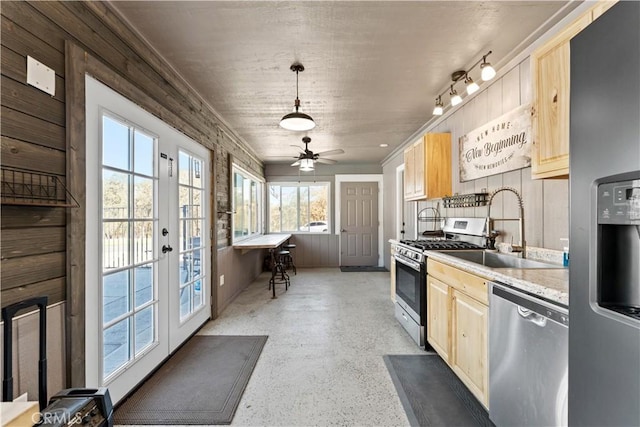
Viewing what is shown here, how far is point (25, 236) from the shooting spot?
1.24 metres

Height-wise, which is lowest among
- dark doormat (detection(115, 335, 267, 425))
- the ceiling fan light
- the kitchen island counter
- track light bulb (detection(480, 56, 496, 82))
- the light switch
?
dark doormat (detection(115, 335, 267, 425))

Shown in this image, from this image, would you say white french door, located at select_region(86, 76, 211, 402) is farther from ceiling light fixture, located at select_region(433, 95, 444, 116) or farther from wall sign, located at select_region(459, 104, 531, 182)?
wall sign, located at select_region(459, 104, 531, 182)

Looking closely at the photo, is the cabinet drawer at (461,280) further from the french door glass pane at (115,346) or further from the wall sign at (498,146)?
the french door glass pane at (115,346)

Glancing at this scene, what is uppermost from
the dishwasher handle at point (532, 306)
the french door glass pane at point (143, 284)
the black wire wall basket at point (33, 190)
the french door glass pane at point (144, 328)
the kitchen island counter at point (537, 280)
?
the black wire wall basket at point (33, 190)

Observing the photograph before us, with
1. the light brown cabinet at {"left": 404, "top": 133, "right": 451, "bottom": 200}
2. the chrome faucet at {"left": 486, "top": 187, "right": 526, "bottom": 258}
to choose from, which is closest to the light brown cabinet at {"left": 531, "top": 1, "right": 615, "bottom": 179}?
the chrome faucet at {"left": 486, "top": 187, "right": 526, "bottom": 258}

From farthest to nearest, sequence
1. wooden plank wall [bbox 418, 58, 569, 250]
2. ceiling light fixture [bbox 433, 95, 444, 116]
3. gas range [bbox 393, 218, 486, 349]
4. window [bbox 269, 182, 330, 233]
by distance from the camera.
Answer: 1. window [bbox 269, 182, 330, 233]
2. ceiling light fixture [bbox 433, 95, 444, 116]
3. gas range [bbox 393, 218, 486, 349]
4. wooden plank wall [bbox 418, 58, 569, 250]

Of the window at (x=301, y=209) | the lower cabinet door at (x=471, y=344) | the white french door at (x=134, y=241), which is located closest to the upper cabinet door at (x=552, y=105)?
the lower cabinet door at (x=471, y=344)

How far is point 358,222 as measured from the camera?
6836 mm

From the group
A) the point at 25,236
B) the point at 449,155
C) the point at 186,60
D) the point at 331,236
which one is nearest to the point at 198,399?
the point at 25,236

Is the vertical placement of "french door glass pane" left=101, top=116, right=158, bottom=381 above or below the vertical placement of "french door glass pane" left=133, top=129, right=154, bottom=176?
below

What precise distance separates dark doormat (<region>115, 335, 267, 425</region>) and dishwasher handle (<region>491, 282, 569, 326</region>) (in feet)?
5.86

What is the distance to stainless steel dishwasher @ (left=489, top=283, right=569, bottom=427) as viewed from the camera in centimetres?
118

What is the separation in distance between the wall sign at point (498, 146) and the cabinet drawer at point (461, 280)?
1.02m

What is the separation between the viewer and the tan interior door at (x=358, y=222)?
22.4 ft
